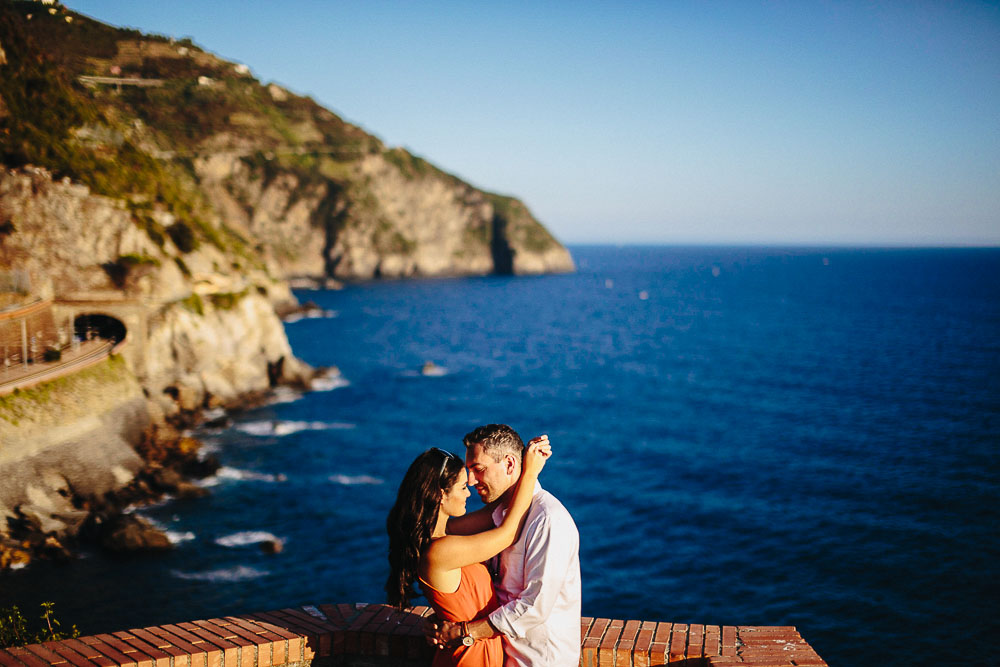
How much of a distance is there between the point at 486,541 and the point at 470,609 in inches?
27.7

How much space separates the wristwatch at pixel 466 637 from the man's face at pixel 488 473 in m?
0.95

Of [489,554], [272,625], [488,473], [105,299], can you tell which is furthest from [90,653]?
[105,299]

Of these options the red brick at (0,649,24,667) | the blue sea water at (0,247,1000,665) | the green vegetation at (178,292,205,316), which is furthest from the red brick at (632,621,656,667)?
the green vegetation at (178,292,205,316)

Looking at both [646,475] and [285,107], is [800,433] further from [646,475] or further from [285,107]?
[285,107]

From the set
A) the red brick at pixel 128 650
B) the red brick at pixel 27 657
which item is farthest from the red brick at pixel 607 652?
the red brick at pixel 27 657

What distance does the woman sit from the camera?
16.9ft

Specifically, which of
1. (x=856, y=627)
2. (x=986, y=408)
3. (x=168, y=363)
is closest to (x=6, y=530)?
(x=168, y=363)

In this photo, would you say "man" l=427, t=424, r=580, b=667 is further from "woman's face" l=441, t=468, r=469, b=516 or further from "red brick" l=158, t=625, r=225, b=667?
"red brick" l=158, t=625, r=225, b=667

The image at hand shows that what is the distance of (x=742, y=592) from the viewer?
2392 centimetres

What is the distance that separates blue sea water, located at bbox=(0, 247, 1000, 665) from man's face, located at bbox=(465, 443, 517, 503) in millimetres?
18870

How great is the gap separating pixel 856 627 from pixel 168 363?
122 ft

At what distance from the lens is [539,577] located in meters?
5.27

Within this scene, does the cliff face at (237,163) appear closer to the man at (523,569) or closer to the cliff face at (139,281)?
the cliff face at (139,281)

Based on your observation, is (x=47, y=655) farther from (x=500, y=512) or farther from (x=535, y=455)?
(x=535, y=455)
